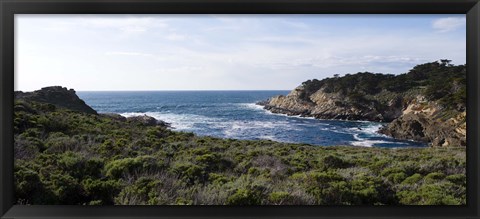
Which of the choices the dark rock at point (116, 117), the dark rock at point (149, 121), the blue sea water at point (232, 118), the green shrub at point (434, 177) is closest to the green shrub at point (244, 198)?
the blue sea water at point (232, 118)

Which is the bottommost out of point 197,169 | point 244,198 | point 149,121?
point 244,198

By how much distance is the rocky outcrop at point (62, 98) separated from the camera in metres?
3.54

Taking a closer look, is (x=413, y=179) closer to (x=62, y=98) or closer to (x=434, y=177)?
(x=434, y=177)

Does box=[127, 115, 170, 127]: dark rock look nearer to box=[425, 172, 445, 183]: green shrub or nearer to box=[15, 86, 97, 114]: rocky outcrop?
box=[15, 86, 97, 114]: rocky outcrop

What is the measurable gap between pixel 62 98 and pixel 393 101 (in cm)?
356

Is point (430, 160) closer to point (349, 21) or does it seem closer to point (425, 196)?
point (425, 196)

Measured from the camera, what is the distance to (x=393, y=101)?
345 centimetres

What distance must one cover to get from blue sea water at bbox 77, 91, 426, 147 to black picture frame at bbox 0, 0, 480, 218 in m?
1.49

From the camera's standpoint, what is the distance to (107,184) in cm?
230

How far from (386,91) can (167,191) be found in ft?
8.05

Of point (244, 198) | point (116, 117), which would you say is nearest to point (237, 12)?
point (244, 198)

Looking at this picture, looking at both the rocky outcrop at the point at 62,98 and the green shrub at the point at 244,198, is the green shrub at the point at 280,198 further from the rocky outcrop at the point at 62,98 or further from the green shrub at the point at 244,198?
the rocky outcrop at the point at 62,98

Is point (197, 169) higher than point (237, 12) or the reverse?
the reverse

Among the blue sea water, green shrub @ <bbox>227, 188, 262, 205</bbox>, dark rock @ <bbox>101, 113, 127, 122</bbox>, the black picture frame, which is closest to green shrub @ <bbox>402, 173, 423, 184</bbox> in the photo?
the blue sea water
